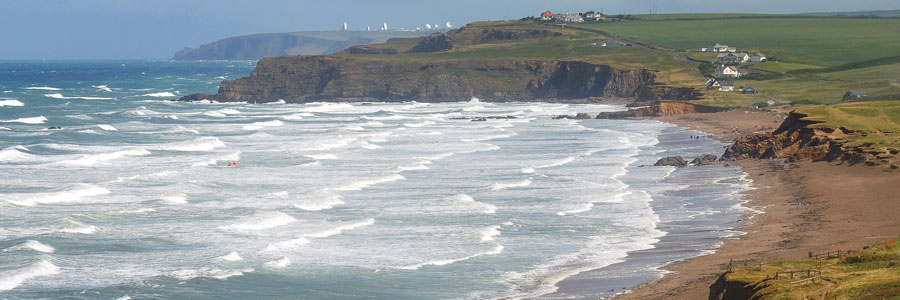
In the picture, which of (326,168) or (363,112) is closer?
(326,168)

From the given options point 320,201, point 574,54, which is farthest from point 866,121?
point 574,54

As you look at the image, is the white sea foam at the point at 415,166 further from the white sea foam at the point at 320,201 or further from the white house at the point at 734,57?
the white house at the point at 734,57

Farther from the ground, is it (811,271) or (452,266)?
(811,271)

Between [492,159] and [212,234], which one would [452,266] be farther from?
[492,159]

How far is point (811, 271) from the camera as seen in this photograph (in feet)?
88.1

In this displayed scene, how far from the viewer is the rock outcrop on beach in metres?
107

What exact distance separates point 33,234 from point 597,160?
1431 inches

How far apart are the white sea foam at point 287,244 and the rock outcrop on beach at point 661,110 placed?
6879cm

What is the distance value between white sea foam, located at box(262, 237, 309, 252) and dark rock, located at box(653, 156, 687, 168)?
1122 inches

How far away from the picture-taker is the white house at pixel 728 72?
130375 millimetres

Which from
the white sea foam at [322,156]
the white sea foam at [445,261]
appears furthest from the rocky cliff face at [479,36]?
the white sea foam at [445,261]

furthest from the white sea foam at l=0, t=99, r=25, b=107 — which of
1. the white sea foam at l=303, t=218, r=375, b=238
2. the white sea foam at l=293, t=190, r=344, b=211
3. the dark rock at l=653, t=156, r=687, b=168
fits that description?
the white sea foam at l=303, t=218, r=375, b=238

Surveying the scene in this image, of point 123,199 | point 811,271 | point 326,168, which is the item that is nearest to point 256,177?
point 326,168

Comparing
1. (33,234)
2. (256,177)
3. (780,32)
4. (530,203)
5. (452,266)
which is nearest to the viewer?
(452,266)
